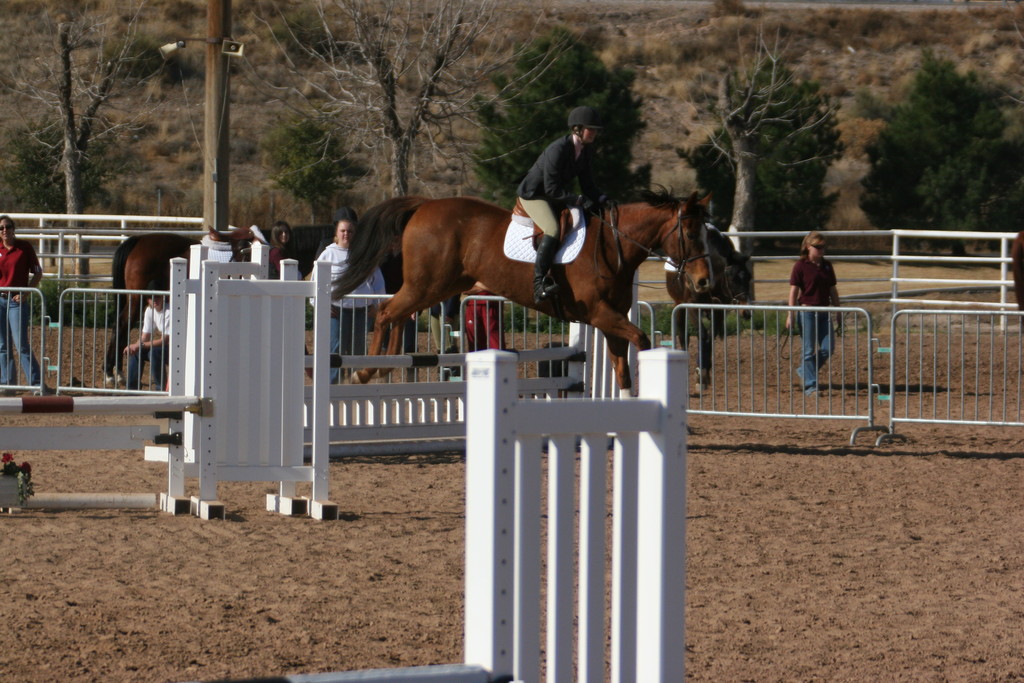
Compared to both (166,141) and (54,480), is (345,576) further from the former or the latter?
(166,141)

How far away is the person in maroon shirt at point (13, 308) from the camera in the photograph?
14641mm

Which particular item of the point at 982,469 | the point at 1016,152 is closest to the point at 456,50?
the point at 1016,152

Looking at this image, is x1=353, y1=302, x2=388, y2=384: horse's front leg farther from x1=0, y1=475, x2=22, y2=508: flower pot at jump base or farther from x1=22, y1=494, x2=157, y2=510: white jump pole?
x1=0, y1=475, x2=22, y2=508: flower pot at jump base

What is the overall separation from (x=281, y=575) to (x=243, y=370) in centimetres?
168

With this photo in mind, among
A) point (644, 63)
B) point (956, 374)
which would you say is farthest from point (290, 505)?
point (644, 63)

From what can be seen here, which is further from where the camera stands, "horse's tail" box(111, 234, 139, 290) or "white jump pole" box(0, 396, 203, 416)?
"horse's tail" box(111, 234, 139, 290)

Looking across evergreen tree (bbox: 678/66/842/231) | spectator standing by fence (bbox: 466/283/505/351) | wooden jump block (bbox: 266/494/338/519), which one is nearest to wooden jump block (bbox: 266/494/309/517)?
wooden jump block (bbox: 266/494/338/519)

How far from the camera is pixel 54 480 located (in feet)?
30.9

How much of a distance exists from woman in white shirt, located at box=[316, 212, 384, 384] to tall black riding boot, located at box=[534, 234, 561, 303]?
164cm

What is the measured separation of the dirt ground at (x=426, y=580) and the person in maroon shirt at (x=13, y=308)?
4.79 metres

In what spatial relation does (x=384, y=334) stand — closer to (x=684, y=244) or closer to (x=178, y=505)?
(x=684, y=244)

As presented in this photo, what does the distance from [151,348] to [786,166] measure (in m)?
22.8

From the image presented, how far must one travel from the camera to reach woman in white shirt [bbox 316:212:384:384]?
1243cm

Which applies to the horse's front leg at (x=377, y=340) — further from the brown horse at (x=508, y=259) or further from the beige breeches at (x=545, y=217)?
the beige breeches at (x=545, y=217)
